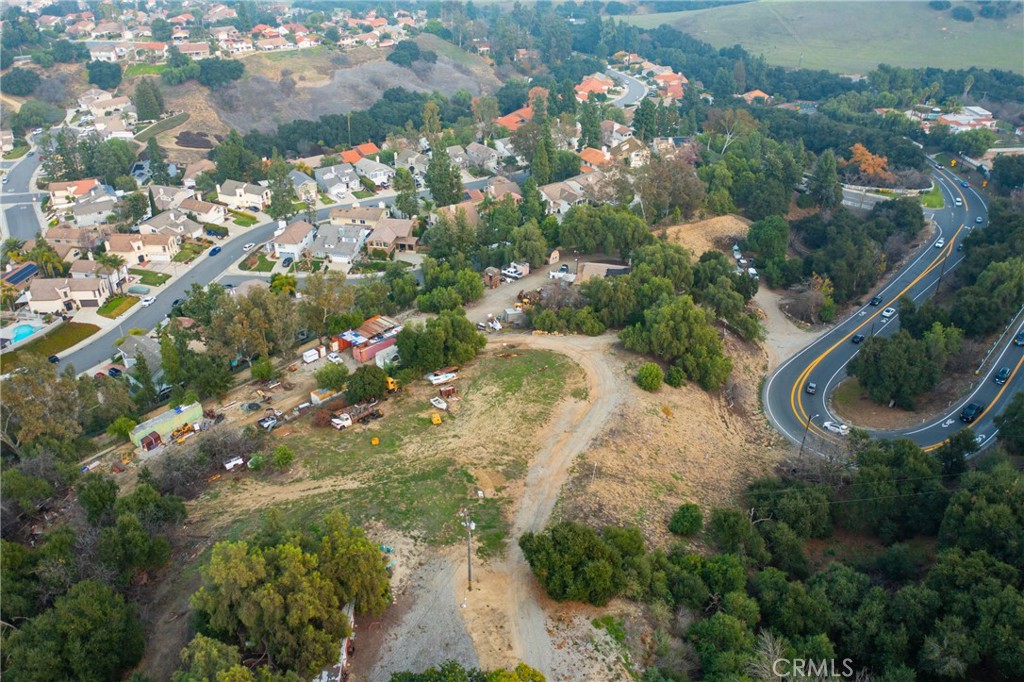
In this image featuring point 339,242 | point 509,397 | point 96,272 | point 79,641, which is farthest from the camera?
point 339,242

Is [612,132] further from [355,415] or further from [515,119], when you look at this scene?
[355,415]

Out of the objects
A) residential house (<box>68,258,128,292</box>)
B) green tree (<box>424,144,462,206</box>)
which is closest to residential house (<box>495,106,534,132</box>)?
green tree (<box>424,144,462,206</box>)

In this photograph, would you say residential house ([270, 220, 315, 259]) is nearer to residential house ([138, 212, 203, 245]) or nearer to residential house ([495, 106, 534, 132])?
residential house ([138, 212, 203, 245])

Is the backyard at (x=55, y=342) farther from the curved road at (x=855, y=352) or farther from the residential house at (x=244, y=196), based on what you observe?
the curved road at (x=855, y=352)

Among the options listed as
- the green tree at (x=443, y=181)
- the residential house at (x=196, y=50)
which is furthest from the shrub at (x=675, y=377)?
the residential house at (x=196, y=50)

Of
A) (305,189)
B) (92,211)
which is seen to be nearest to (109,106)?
(92,211)

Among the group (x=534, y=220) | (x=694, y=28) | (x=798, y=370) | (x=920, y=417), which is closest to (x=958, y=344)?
(x=920, y=417)
